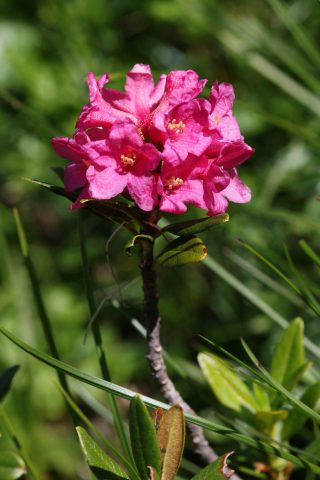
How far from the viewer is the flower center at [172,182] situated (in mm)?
670

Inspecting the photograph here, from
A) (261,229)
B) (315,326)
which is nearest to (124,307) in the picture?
(315,326)

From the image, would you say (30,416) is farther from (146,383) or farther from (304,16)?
(304,16)

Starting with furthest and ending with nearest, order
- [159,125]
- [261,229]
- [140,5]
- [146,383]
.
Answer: [140,5] → [146,383] → [261,229] → [159,125]

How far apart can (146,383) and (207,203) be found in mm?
1237

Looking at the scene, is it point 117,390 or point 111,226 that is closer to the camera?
point 117,390

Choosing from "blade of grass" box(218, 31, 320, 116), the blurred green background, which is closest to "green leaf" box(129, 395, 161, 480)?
the blurred green background

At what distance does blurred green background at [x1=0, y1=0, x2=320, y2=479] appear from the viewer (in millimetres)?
1508

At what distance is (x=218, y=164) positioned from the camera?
2.29 ft

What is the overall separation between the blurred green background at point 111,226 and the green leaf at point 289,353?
518mm

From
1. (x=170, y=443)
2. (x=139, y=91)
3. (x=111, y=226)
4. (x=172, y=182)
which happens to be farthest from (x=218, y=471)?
(x=111, y=226)

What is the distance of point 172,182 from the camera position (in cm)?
67

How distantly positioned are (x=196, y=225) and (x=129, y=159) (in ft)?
0.32

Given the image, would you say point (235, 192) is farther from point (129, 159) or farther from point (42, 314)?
point (42, 314)

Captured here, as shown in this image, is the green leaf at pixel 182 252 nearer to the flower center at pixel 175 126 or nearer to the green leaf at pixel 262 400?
the flower center at pixel 175 126
